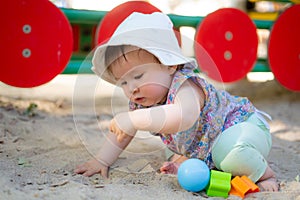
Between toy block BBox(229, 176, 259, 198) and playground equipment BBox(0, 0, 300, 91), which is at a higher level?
playground equipment BBox(0, 0, 300, 91)

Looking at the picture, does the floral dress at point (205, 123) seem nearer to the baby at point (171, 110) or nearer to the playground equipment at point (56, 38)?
the baby at point (171, 110)

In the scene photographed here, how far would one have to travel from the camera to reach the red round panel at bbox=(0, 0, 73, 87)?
1450 millimetres

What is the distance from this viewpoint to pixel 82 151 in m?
1.33

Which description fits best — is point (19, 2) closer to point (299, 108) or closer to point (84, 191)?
point (84, 191)

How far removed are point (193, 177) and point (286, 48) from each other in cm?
Result: 138

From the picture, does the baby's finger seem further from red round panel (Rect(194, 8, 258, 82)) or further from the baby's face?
red round panel (Rect(194, 8, 258, 82))

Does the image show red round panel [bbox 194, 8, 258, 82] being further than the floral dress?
Yes

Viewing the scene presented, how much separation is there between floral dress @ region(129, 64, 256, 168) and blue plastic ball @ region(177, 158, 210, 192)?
134 mm

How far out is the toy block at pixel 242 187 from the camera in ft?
3.28

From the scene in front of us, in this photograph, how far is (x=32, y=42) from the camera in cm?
150

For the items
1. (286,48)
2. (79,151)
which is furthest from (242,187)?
(286,48)

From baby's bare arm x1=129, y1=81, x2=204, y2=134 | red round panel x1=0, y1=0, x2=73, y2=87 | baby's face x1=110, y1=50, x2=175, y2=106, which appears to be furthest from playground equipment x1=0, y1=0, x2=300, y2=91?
baby's bare arm x1=129, y1=81, x2=204, y2=134

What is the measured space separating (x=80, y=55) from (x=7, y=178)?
119cm

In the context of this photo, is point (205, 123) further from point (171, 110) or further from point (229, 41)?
point (229, 41)
